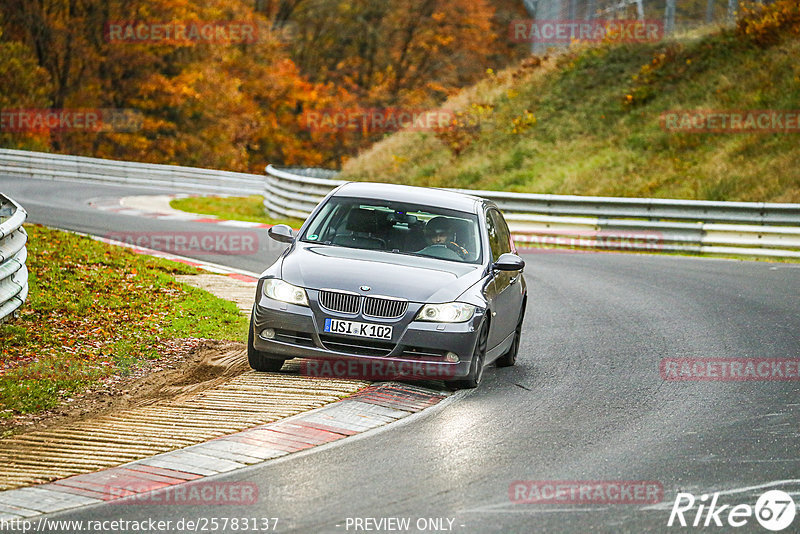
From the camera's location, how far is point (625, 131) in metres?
33.3

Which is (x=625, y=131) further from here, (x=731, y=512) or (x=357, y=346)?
(x=731, y=512)

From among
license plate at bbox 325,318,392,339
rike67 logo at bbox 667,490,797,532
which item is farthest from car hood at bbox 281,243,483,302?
rike67 logo at bbox 667,490,797,532

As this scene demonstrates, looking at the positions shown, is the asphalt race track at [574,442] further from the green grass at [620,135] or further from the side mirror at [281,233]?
the green grass at [620,135]

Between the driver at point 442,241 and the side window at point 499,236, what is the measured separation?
1.42ft

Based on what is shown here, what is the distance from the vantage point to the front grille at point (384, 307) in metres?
8.96

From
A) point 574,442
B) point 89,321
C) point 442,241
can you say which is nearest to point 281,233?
point 442,241

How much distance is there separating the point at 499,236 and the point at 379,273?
2241 millimetres

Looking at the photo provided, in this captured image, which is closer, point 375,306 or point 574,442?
point 574,442

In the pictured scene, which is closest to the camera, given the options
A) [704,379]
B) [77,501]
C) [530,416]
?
[77,501]

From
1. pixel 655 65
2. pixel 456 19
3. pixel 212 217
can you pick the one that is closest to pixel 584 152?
pixel 655 65

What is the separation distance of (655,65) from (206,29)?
27.4m

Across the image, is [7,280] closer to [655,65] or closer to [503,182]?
[503,182]

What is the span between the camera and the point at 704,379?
1011 centimetres

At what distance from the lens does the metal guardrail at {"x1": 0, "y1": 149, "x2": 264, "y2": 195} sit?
38.9 meters
